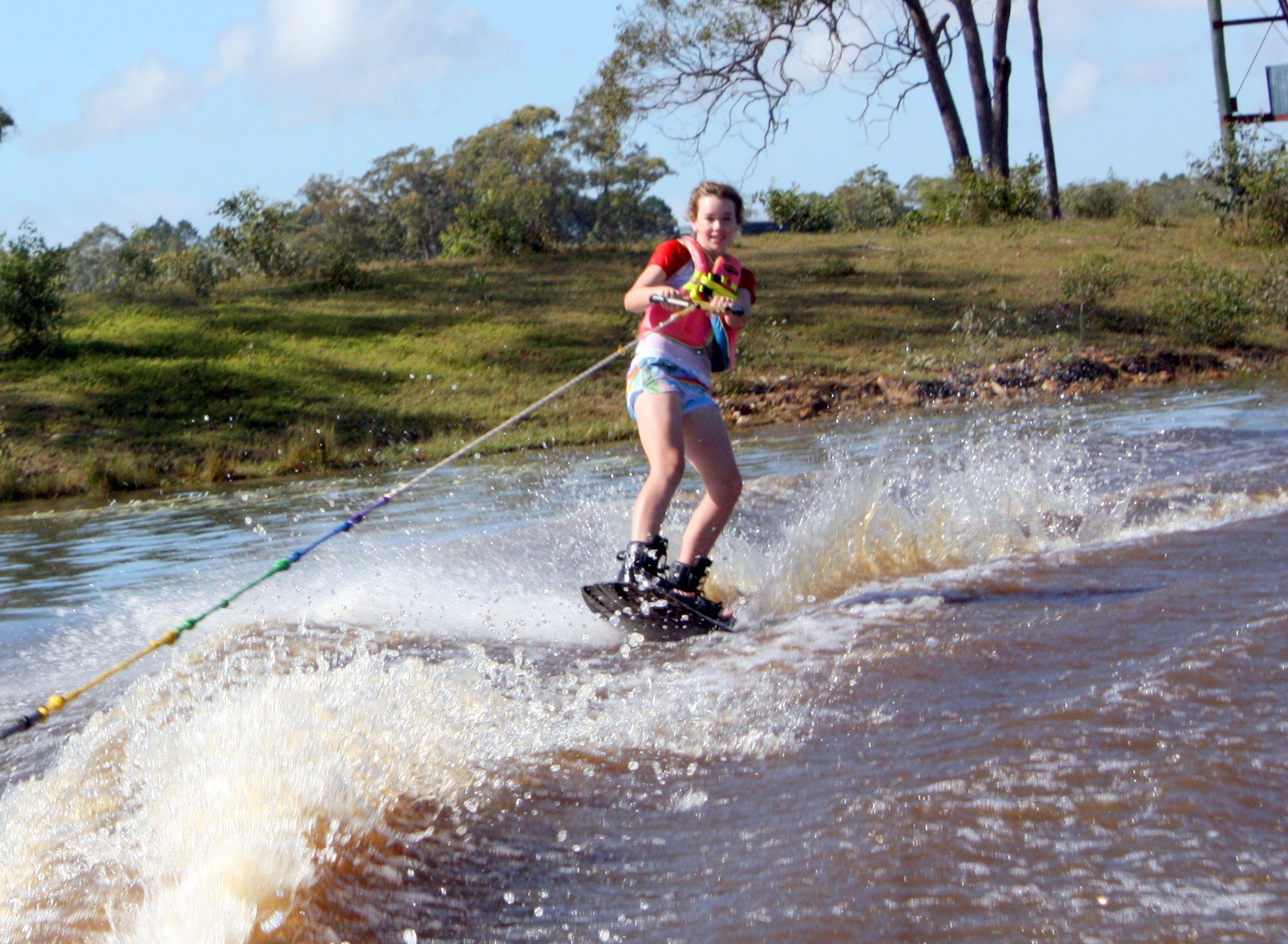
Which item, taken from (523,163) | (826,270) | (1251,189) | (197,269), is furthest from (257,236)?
(523,163)

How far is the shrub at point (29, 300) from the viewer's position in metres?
17.7

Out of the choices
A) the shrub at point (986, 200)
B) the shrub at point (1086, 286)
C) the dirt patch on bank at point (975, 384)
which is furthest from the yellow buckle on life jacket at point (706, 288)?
the shrub at point (986, 200)

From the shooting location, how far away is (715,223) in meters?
5.16

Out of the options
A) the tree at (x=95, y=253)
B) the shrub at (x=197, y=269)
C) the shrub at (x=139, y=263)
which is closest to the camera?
the shrub at (x=197, y=269)

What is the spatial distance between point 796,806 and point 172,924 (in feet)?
4.26

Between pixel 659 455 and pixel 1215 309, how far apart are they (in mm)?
14016

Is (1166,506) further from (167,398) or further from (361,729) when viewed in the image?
(167,398)

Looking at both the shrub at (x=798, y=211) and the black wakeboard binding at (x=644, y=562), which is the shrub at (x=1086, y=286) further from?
the black wakeboard binding at (x=644, y=562)

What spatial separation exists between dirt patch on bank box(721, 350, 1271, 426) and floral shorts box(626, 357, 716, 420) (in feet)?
30.6

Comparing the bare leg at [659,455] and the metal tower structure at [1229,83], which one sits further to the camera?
the metal tower structure at [1229,83]

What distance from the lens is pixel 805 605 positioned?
17.0 feet

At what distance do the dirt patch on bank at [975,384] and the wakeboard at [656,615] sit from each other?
964 centimetres

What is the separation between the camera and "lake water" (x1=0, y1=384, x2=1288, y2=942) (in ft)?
8.50

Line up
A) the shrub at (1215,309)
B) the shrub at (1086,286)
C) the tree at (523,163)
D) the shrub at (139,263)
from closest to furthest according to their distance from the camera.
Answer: the shrub at (1215,309)
the shrub at (1086,286)
the shrub at (139,263)
the tree at (523,163)
